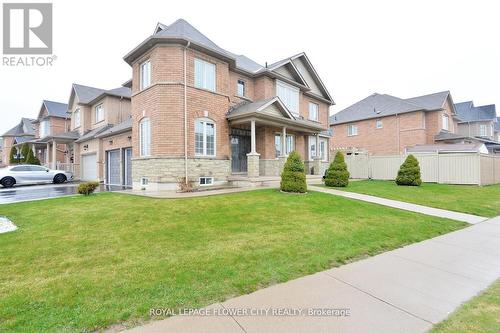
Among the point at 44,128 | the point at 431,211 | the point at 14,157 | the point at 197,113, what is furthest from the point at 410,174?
the point at 14,157

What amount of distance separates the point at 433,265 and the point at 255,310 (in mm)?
3636

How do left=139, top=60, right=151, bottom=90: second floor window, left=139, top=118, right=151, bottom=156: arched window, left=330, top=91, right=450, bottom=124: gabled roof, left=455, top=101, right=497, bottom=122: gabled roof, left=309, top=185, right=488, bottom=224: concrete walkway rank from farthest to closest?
left=455, top=101, right=497, bottom=122: gabled roof
left=330, top=91, right=450, bottom=124: gabled roof
left=139, top=60, right=151, bottom=90: second floor window
left=139, top=118, right=151, bottom=156: arched window
left=309, top=185, right=488, bottom=224: concrete walkway

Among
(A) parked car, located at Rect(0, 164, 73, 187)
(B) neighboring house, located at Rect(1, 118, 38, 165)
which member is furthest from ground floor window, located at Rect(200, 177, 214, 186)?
(B) neighboring house, located at Rect(1, 118, 38, 165)

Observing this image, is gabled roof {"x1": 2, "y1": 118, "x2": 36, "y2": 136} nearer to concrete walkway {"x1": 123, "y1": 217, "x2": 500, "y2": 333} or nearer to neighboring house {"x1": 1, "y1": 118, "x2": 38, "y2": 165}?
neighboring house {"x1": 1, "y1": 118, "x2": 38, "y2": 165}

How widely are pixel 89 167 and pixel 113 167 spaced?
17.7 ft

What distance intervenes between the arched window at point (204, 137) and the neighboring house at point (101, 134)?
206 inches

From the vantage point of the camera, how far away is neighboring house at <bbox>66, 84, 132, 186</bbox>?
58.0ft

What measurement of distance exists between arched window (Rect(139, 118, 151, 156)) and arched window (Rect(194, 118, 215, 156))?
8.34 feet

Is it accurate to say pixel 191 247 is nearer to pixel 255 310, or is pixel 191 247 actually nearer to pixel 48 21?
pixel 255 310

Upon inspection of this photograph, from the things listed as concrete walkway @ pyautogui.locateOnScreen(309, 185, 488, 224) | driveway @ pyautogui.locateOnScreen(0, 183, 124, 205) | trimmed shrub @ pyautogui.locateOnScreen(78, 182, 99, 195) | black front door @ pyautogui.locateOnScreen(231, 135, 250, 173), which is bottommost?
concrete walkway @ pyautogui.locateOnScreen(309, 185, 488, 224)

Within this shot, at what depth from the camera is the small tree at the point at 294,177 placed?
1147cm

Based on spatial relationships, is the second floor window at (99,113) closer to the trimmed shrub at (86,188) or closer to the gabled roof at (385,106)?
the trimmed shrub at (86,188)

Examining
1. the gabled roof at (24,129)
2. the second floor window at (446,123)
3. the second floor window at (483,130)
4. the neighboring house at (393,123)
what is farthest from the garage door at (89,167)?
the second floor window at (483,130)

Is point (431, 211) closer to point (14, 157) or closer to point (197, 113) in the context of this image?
point (197, 113)
